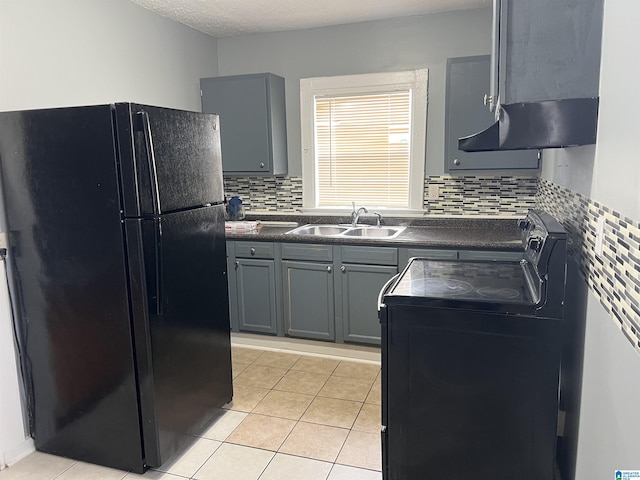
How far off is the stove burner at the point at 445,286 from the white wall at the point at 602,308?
0.42m

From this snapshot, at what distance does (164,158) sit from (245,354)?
1924 millimetres

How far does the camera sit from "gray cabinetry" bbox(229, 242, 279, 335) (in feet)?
11.6

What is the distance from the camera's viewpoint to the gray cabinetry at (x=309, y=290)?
3377 mm

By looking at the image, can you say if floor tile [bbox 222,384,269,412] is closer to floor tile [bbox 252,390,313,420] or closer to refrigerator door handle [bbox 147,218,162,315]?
floor tile [bbox 252,390,313,420]

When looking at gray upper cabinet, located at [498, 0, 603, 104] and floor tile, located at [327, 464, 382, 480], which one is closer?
gray upper cabinet, located at [498, 0, 603, 104]

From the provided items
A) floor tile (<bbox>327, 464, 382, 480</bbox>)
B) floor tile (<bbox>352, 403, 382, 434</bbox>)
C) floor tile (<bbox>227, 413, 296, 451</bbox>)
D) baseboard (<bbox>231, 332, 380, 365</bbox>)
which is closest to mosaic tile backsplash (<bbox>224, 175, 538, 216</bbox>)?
baseboard (<bbox>231, 332, 380, 365</bbox>)

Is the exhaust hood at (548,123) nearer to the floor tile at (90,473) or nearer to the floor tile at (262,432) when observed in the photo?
the floor tile at (262,432)

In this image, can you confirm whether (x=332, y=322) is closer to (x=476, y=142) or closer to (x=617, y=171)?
(x=476, y=142)

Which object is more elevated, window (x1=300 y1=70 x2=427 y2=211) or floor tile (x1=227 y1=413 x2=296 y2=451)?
window (x1=300 y1=70 x2=427 y2=211)

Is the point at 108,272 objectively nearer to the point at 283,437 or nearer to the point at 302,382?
the point at 283,437

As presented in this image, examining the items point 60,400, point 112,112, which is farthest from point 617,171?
point 60,400

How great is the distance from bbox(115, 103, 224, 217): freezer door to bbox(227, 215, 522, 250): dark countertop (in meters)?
1.00

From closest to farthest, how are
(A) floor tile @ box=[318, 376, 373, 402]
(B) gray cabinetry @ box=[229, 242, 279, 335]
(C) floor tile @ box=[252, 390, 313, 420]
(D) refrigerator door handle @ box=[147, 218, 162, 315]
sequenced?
1. (D) refrigerator door handle @ box=[147, 218, 162, 315]
2. (C) floor tile @ box=[252, 390, 313, 420]
3. (A) floor tile @ box=[318, 376, 373, 402]
4. (B) gray cabinetry @ box=[229, 242, 279, 335]

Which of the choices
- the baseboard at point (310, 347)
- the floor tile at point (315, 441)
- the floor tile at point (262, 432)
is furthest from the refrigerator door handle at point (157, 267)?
the baseboard at point (310, 347)
